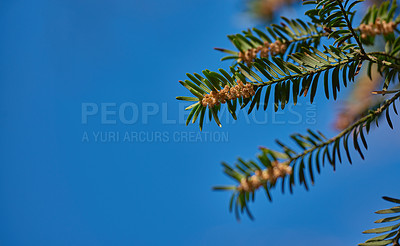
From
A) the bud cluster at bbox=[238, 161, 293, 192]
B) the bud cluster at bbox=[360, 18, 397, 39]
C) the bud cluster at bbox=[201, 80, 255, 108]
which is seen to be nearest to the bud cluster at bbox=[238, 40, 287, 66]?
the bud cluster at bbox=[201, 80, 255, 108]

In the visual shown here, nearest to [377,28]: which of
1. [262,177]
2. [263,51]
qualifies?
[263,51]

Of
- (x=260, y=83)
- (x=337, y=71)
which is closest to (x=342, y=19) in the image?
(x=337, y=71)

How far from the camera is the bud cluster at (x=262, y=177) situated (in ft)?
1.80

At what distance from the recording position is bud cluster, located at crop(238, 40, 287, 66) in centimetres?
87

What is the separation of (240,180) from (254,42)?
428mm

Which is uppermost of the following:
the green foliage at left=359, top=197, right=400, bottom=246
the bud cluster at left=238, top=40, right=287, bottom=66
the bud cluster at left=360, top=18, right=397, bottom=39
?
the bud cluster at left=238, top=40, right=287, bottom=66

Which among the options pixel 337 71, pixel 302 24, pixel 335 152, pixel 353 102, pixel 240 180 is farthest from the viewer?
pixel 353 102

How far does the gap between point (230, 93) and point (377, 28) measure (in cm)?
31

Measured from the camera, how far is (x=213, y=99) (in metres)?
0.76

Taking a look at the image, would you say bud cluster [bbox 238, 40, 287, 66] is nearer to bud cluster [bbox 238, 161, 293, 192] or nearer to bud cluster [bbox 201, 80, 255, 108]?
bud cluster [bbox 201, 80, 255, 108]

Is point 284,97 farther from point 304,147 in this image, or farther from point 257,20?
point 257,20

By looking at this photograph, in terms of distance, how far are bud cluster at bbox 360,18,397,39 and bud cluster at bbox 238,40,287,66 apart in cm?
24

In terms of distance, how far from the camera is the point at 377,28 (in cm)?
68

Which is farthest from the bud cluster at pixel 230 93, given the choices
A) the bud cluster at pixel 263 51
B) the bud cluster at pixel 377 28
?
the bud cluster at pixel 377 28
